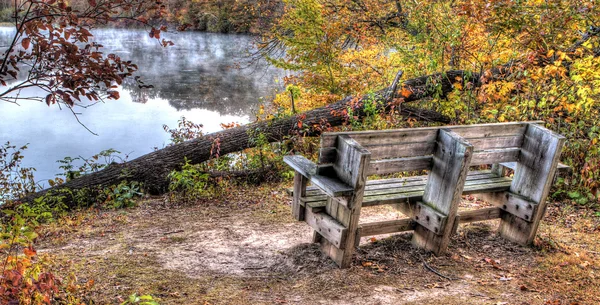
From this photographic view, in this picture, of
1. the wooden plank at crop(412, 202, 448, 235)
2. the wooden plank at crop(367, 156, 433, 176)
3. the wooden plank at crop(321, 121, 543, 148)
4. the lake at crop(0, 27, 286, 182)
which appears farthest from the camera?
the lake at crop(0, 27, 286, 182)

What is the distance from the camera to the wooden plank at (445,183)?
3949 millimetres

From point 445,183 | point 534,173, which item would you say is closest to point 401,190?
point 445,183

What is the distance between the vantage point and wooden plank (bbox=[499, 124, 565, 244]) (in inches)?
170

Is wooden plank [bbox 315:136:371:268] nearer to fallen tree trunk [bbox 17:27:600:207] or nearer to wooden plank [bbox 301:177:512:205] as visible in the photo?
wooden plank [bbox 301:177:512:205]

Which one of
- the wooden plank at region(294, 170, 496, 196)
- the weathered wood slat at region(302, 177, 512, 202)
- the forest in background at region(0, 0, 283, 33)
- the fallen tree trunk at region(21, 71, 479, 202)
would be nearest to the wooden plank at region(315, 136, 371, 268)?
the weathered wood slat at region(302, 177, 512, 202)

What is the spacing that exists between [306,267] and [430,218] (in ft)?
3.88

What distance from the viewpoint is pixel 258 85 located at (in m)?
21.7

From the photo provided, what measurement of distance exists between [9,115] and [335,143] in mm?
16035

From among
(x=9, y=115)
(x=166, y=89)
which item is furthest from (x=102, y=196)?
(x=166, y=89)

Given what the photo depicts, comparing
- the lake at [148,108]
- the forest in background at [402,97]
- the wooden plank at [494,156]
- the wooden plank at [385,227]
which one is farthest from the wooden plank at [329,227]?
the lake at [148,108]

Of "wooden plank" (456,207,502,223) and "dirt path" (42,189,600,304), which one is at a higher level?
"wooden plank" (456,207,502,223)

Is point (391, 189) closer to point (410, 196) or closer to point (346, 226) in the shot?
point (410, 196)

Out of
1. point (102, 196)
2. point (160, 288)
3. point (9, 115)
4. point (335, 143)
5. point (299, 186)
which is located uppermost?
point (335, 143)

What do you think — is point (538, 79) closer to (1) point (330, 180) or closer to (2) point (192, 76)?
(1) point (330, 180)
